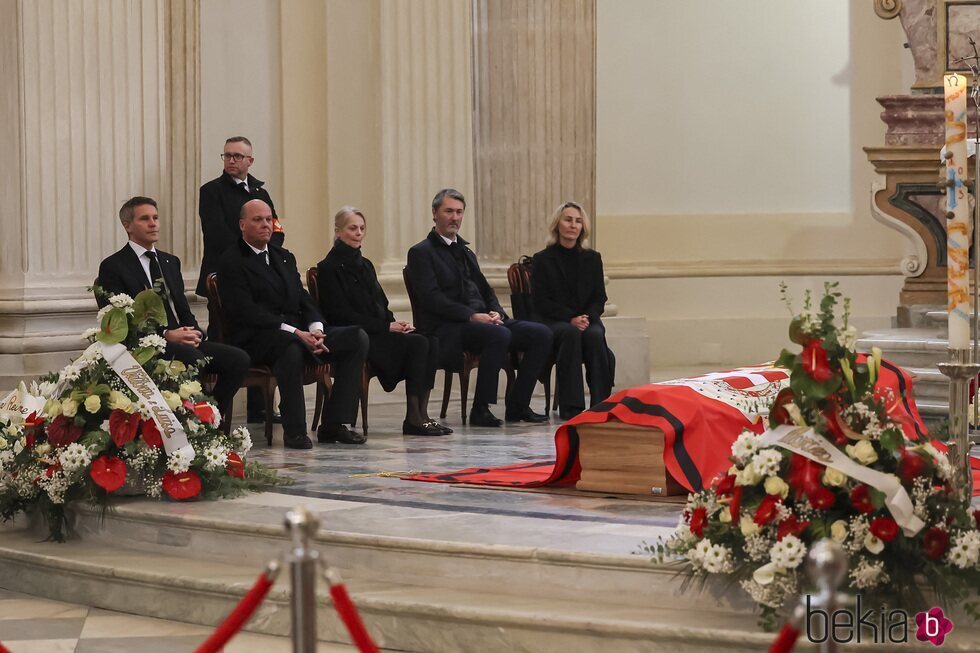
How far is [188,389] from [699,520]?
2608mm

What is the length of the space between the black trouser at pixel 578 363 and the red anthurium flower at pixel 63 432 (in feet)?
12.1

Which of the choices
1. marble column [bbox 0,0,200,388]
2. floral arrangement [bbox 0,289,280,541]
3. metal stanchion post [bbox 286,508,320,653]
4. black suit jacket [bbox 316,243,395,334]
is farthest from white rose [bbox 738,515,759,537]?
marble column [bbox 0,0,200,388]

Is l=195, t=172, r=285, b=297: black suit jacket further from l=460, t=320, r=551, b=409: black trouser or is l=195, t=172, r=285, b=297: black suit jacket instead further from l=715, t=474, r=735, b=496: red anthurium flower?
l=715, t=474, r=735, b=496: red anthurium flower

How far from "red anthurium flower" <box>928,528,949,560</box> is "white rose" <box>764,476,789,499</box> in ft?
1.37

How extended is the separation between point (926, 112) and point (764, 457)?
6356 mm

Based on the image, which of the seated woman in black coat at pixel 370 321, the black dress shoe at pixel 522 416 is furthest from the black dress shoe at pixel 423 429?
the black dress shoe at pixel 522 416

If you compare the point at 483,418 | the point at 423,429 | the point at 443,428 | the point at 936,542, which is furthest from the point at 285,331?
the point at 936,542

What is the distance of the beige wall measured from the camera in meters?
13.0

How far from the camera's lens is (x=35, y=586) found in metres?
5.73

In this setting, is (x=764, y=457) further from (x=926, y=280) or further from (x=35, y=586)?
(x=926, y=280)

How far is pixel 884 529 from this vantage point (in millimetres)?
4156

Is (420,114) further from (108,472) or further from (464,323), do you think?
(108,472)

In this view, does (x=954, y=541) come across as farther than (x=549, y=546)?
No

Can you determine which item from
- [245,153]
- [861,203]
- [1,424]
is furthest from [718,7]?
[1,424]
